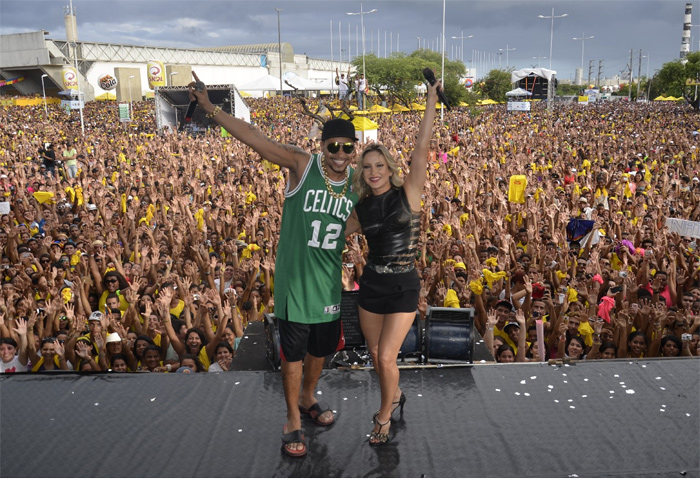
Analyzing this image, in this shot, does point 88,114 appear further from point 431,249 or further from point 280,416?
point 280,416

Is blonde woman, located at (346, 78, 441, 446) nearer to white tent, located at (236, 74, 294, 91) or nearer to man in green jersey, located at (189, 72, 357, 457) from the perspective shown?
man in green jersey, located at (189, 72, 357, 457)

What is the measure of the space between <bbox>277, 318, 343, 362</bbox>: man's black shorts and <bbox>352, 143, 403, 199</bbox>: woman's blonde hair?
0.65m

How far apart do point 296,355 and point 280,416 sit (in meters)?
0.48

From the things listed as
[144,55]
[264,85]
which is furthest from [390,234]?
[144,55]

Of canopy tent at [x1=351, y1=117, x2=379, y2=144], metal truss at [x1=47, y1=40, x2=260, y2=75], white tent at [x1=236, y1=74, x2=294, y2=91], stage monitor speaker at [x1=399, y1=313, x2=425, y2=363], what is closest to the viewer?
stage monitor speaker at [x1=399, y1=313, x2=425, y2=363]

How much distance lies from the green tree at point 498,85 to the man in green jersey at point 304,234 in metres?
62.5

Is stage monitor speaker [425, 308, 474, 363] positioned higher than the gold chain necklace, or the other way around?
the gold chain necklace

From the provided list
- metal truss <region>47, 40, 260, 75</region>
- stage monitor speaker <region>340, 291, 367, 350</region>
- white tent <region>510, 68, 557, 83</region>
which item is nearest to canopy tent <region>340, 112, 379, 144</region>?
stage monitor speaker <region>340, 291, 367, 350</region>

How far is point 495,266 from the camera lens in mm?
6328

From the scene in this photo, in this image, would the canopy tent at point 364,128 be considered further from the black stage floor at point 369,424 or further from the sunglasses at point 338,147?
the sunglasses at point 338,147

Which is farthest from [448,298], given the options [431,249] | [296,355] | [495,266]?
[296,355]

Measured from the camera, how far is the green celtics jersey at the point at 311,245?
2.73m

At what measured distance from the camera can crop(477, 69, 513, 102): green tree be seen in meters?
63.2

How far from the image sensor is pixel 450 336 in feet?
12.1
